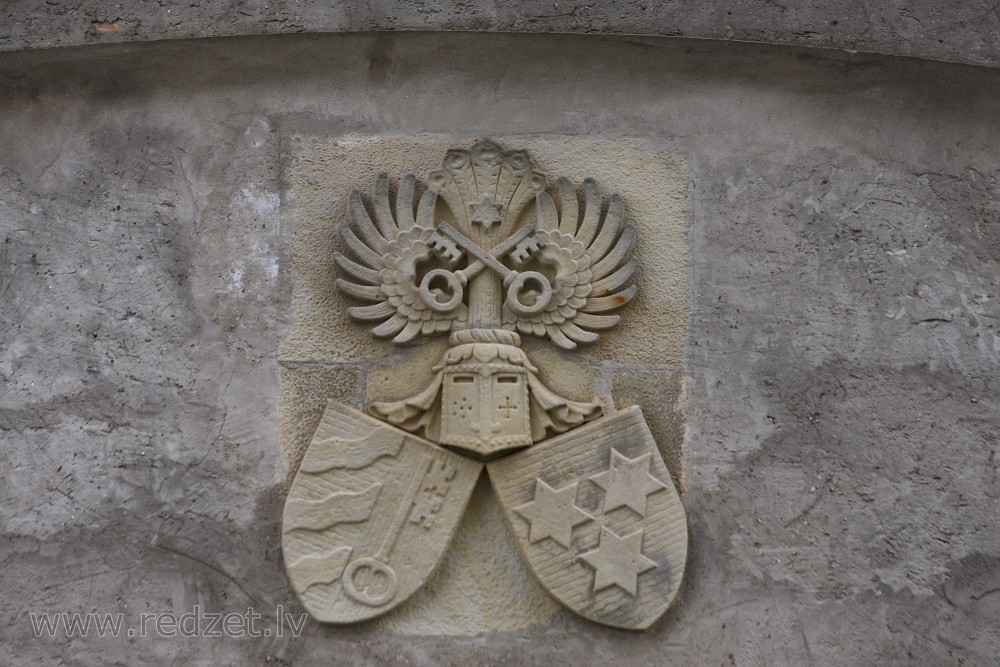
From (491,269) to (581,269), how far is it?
0.26m

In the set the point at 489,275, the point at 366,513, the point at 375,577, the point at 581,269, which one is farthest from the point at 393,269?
the point at 375,577

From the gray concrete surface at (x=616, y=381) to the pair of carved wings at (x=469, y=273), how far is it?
0.76 ft

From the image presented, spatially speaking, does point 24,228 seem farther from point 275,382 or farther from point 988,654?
point 988,654

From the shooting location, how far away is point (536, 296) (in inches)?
111

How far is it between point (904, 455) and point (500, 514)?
1.16 meters

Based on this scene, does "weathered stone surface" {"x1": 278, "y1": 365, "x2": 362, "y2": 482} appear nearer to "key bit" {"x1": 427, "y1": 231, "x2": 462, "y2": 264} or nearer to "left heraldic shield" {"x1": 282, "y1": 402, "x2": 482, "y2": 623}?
"left heraldic shield" {"x1": 282, "y1": 402, "x2": 482, "y2": 623}

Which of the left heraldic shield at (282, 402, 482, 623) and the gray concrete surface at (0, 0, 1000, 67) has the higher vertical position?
the gray concrete surface at (0, 0, 1000, 67)

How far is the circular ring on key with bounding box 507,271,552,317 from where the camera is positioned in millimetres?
2801

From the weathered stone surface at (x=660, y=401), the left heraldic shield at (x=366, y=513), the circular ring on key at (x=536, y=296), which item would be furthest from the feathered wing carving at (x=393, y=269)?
the weathered stone surface at (x=660, y=401)

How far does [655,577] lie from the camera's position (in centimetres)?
269

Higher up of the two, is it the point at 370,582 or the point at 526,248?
the point at 526,248

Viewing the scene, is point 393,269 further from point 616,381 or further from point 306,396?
point 616,381

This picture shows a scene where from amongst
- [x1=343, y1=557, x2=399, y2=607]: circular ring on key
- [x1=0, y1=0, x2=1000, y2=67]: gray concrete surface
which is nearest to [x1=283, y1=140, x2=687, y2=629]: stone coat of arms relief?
[x1=343, y1=557, x2=399, y2=607]: circular ring on key

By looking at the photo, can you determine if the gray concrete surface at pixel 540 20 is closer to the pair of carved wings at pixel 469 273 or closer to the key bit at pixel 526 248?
the pair of carved wings at pixel 469 273
